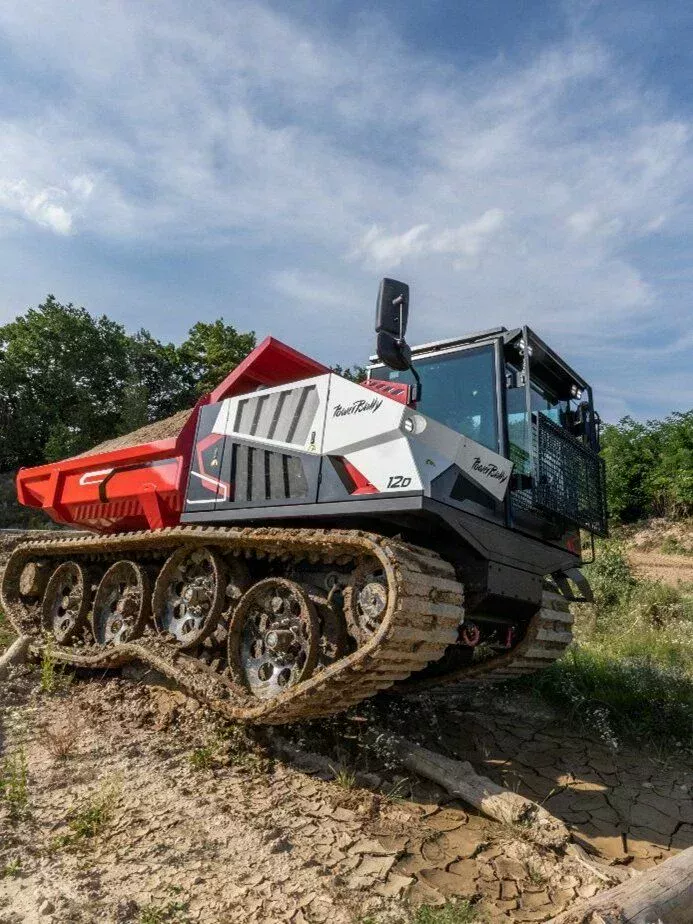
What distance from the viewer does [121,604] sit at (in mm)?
6332

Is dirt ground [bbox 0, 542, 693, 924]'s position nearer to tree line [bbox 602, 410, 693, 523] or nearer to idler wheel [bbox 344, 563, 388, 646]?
idler wheel [bbox 344, 563, 388, 646]

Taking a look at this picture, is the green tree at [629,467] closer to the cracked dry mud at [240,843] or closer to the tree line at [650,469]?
the tree line at [650,469]

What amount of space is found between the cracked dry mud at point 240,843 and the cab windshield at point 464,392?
2.52 meters

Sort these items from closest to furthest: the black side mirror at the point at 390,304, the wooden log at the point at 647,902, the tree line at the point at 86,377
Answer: the wooden log at the point at 647,902 → the black side mirror at the point at 390,304 → the tree line at the point at 86,377

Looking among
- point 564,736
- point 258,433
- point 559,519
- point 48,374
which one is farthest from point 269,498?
point 48,374

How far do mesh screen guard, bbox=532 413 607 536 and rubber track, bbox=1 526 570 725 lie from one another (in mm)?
801

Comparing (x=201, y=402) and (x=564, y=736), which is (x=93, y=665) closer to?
(x=201, y=402)

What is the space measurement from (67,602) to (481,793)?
4563 mm

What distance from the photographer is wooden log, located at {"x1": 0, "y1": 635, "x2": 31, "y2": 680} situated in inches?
270

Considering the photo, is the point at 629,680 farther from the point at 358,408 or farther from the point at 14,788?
the point at 14,788

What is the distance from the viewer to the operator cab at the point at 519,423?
206 inches

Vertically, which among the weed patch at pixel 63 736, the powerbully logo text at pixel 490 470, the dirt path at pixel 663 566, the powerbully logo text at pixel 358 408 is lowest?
the weed patch at pixel 63 736

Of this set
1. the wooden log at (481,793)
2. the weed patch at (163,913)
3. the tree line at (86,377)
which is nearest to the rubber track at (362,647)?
the wooden log at (481,793)

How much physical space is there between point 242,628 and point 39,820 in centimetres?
179
